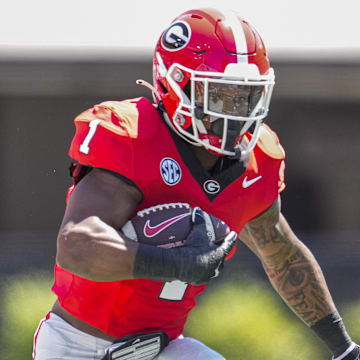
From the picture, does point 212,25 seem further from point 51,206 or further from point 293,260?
point 51,206

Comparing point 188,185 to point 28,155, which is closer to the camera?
point 188,185

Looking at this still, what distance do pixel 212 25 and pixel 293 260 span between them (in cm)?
93

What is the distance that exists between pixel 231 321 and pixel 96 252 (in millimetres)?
3557

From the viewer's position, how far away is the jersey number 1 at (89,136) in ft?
7.21

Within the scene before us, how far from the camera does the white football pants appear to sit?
7.75 feet

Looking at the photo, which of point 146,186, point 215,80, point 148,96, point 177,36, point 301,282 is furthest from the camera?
point 148,96

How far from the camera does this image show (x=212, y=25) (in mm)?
2463

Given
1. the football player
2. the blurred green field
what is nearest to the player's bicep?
the football player

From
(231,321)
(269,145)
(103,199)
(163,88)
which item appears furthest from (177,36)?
(231,321)

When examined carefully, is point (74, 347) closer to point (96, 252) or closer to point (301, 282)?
point (96, 252)

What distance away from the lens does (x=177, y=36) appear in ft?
8.15

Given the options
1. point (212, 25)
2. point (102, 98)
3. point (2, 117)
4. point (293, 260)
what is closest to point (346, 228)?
point (102, 98)

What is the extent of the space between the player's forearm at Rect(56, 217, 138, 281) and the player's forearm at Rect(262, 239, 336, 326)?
0.90m

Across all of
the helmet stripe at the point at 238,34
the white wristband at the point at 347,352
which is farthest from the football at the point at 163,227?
the white wristband at the point at 347,352
